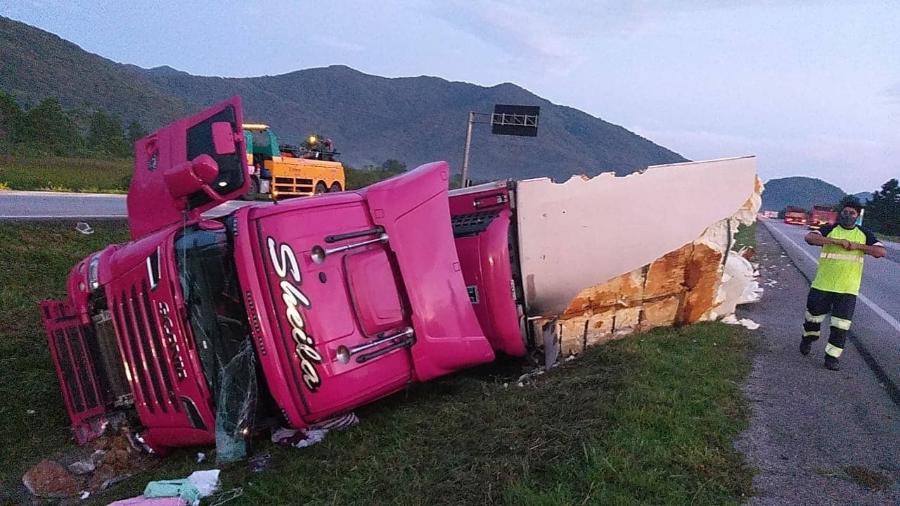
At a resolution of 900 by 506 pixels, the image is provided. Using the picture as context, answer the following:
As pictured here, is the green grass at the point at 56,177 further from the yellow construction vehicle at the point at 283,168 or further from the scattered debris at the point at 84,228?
the scattered debris at the point at 84,228

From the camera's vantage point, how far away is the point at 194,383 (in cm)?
319

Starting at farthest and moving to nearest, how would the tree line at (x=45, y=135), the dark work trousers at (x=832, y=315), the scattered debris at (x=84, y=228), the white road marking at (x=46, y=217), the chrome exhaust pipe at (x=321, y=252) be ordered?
1. the tree line at (x=45, y=135)
2. the scattered debris at (x=84, y=228)
3. the white road marking at (x=46, y=217)
4. the dark work trousers at (x=832, y=315)
5. the chrome exhaust pipe at (x=321, y=252)

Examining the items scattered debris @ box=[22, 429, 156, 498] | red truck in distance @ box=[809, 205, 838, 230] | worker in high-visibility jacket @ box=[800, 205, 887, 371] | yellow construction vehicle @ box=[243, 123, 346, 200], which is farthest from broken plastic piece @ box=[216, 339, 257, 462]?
red truck in distance @ box=[809, 205, 838, 230]

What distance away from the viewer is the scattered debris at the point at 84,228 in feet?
25.4

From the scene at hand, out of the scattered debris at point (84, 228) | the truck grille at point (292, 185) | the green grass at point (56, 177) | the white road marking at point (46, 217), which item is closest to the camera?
the white road marking at point (46, 217)

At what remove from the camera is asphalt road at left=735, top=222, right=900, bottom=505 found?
269 centimetres

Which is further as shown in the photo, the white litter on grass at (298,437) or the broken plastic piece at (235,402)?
the white litter on grass at (298,437)

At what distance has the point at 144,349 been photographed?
11.0ft

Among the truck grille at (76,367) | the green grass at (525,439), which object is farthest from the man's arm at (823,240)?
the truck grille at (76,367)

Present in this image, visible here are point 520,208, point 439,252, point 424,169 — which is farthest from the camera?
point 520,208

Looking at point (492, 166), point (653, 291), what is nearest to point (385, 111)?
point (492, 166)

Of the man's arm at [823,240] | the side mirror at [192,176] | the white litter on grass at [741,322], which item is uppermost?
the side mirror at [192,176]

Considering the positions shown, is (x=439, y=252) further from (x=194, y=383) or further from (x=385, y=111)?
(x=385, y=111)

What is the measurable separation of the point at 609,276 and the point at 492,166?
4651 inches
